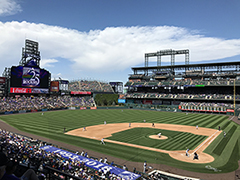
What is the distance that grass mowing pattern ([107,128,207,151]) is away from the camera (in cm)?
2432

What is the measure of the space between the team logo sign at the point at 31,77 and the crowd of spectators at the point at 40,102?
5.22m

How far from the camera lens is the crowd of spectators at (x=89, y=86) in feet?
316

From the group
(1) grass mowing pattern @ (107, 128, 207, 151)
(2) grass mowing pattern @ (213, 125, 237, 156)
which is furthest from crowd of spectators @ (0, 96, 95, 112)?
(2) grass mowing pattern @ (213, 125, 237, 156)

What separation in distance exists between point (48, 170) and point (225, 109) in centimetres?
6700

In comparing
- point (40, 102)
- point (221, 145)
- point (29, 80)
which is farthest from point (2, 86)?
point (221, 145)

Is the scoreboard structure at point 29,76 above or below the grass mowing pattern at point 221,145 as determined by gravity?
above

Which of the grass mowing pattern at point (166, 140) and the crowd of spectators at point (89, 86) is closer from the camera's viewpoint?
the grass mowing pattern at point (166, 140)

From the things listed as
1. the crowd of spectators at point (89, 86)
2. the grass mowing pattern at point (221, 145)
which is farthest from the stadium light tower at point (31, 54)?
the grass mowing pattern at point (221, 145)

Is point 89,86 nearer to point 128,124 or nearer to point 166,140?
point 128,124

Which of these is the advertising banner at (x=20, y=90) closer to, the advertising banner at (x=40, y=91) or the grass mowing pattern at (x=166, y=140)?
the advertising banner at (x=40, y=91)

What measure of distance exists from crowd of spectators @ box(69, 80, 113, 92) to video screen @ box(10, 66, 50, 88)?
86.0 feet

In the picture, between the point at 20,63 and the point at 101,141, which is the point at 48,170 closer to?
the point at 101,141

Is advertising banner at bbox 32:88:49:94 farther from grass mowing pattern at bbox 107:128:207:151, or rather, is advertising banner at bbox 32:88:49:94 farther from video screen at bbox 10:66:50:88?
grass mowing pattern at bbox 107:128:207:151

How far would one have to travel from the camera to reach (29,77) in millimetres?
64688
